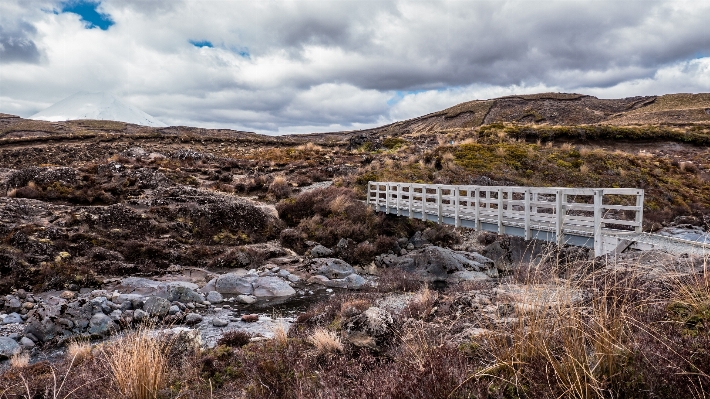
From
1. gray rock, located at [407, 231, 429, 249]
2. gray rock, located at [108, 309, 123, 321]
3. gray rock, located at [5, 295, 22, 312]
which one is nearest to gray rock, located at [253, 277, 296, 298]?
gray rock, located at [108, 309, 123, 321]

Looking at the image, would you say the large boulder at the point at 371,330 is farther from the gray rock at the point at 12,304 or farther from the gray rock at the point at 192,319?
the gray rock at the point at 12,304

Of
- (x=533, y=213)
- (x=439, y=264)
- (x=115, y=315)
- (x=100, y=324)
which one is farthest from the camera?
(x=439, y=264)

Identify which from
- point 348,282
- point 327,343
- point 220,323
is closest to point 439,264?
point 348,282

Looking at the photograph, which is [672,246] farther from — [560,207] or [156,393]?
[156,393]

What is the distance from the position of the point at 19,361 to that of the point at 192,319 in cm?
329

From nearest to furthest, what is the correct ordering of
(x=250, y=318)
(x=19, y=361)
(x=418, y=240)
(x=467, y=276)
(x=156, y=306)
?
1. (x=19, y=361)
2. (x=250, y=318)
3. (x=156, y=306)
4. (x=467, y=276)
5. (x=418, y=240)

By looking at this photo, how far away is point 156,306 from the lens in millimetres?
10352

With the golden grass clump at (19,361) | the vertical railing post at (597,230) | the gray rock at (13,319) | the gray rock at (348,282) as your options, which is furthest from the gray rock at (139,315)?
the vertical railing post at (597,230)

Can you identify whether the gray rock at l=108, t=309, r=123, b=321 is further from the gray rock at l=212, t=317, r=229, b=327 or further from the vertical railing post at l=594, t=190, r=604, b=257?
the vertical railing post at l=594, t=190, r=604, b=257

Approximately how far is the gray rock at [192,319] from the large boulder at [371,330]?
195 inches

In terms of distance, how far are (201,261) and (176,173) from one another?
10.9 meters

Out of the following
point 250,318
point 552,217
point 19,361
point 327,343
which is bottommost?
point 250,318

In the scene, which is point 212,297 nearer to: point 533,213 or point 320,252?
point 320,252

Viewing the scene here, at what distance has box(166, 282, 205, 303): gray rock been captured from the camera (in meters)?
11.3
